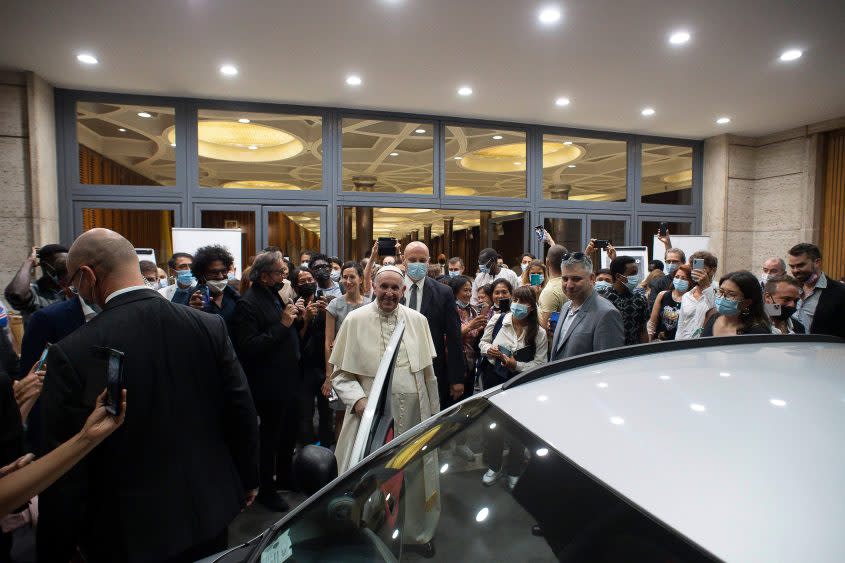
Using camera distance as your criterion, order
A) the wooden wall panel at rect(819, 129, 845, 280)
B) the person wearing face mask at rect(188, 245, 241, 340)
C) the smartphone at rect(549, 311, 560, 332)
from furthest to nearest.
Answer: the wooden wall panel at rect(819, 129, 845, 280) → the smartphone at rect(549, 311, 560, 332) → the person wearing face mask at rect(188, 245, 241, 340)

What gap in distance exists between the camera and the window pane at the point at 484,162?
8.42 m

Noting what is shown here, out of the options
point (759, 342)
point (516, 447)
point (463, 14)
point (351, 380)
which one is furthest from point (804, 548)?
point (463, 14)

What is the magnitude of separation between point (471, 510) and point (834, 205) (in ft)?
37.4

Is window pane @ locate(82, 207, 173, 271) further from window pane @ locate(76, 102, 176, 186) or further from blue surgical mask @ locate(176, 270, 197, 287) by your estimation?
blue surgical mask @ locate(176, 270, 197, 287)

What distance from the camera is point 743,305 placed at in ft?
9.00

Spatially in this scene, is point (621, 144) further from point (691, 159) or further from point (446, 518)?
point (446, 518)

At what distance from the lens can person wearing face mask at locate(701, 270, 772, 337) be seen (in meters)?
2.69

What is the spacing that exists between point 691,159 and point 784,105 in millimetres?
2223

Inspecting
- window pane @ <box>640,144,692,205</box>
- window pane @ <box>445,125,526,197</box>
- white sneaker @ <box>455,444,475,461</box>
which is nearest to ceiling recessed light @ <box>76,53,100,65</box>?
window pane @ <box>445,125,526,197</box>

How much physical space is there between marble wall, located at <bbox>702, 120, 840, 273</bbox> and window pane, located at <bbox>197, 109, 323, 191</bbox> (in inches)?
324

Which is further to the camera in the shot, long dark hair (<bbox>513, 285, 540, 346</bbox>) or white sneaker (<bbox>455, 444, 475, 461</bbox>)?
long dark hair (<bbox>513, 285, 540, 346</bbox>)

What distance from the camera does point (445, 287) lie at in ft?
12.2

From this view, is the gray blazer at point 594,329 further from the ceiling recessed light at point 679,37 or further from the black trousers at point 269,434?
the ceiling recessed light at point 679,37

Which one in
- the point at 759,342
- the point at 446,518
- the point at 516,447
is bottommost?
the point at 446,518
